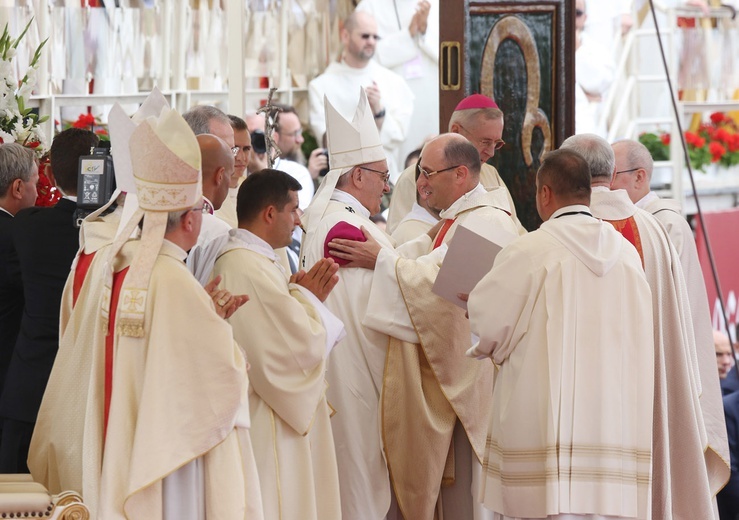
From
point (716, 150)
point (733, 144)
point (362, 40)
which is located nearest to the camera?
point (362, 40)

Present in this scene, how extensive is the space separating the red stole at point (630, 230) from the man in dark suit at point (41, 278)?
6.78 ft

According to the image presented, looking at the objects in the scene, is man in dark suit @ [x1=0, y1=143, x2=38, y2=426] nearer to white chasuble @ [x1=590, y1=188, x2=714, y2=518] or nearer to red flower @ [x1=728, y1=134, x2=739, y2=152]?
white chasuble @ [x1=590, y1=188, x2=714, y2=518]

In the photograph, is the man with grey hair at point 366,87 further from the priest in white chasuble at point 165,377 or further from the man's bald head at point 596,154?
the priest in white chasuble at point 165,377

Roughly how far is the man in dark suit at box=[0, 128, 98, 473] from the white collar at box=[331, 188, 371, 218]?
1.04 m

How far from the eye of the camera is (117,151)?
3.49 metres

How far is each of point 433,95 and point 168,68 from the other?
94.6 inches

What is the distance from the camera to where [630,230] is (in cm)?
460

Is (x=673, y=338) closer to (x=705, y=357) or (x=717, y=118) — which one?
(x=705, y=357)

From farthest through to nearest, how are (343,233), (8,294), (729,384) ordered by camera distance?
(729,384) < (343,233) < (8,294)

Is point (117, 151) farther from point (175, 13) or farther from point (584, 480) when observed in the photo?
point (175, 13)

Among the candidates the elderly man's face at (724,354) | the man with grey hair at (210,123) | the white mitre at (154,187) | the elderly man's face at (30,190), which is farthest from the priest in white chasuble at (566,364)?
the elderly man's face at (724,354)

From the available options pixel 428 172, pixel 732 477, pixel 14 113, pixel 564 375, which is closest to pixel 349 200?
pixel 428 172

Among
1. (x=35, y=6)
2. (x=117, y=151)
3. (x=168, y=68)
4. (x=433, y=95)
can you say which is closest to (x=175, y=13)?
(x=168, y=68)

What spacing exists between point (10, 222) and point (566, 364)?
2.02m
